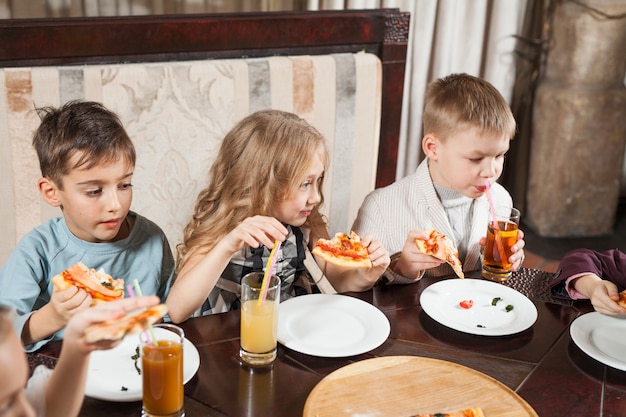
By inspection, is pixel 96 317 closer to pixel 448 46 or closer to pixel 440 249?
pixel 440 249

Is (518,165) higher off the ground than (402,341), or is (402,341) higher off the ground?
(402,341)

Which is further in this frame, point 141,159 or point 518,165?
point 518,165

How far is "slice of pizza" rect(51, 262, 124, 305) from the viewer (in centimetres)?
163

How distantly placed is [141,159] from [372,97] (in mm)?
978

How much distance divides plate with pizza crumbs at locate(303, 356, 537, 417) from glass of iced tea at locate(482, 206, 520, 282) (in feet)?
2.03

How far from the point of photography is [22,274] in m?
1.96

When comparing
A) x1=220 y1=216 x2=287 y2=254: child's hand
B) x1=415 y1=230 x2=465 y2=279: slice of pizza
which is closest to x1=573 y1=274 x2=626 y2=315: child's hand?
x1=415 y1=230 x2=465 y2=279: slice of pizza

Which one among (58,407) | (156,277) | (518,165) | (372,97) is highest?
(372,97)

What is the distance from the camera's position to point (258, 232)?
1.88m

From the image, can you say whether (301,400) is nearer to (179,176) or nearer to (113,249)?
(113,249)

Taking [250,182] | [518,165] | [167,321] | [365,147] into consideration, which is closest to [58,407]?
[167,321]

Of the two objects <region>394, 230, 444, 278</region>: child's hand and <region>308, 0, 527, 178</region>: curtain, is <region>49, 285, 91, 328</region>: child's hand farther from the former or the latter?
<region>308, 0, 527, 178</region>: curtain

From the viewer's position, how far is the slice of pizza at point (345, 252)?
6.56 feet

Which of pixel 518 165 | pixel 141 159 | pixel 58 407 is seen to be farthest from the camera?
pixel 518 165
